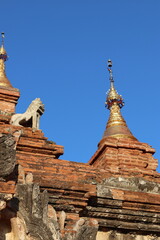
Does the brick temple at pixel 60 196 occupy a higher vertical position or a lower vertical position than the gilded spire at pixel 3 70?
lower

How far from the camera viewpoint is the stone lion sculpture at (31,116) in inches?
376

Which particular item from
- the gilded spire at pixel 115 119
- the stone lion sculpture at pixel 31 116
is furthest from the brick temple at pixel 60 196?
the gilded spire at pixel 115 119

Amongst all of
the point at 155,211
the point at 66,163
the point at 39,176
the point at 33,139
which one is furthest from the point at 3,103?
the point at 155,211

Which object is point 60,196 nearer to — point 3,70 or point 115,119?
point 115,119

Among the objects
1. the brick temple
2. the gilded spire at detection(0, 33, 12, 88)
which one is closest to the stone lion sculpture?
the brick temple

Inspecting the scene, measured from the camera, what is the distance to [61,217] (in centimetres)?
639

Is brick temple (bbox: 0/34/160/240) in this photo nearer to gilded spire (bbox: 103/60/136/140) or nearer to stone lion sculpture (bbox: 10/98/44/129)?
stone lion sculpture (bbox: 10/98/44/129)

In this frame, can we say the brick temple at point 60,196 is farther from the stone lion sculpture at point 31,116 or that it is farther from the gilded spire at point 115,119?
the gilded spire at point 115,119

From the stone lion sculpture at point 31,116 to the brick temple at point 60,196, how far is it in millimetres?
24

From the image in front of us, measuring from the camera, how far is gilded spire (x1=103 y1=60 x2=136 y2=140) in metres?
12.0

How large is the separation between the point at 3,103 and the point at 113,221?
17.4 ft

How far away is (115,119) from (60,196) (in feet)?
20.9

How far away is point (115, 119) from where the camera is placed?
41.9 feet

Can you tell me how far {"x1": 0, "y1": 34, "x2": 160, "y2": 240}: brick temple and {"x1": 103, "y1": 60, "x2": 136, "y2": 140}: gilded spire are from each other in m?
2.30
